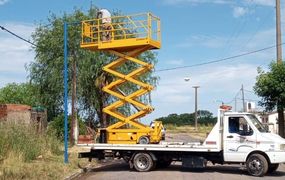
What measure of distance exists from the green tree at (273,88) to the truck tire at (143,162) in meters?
10.4

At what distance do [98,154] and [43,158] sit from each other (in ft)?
10.3

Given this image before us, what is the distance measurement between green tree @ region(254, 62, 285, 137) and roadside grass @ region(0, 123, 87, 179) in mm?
10833

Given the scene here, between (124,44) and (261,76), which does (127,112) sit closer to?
(261,76)

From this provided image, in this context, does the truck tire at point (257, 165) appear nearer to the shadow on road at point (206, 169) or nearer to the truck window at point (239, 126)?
the shadow on road at point (206, 169)

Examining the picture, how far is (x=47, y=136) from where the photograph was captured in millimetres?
25812

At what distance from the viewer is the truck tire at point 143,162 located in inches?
794

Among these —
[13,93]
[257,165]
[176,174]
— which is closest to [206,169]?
[176,174]

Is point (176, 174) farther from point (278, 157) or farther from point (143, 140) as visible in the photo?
Result: point (278, 157)

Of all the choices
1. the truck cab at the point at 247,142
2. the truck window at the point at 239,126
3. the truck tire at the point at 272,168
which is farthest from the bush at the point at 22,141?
the truck tire at the point at 272,168

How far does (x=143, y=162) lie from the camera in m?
20.3

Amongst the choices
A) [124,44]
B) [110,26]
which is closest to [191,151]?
[124,44]

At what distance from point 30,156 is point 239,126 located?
29.3 feet

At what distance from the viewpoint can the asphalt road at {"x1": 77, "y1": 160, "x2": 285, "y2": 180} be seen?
17.9 m

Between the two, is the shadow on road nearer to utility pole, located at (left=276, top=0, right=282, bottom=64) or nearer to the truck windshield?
the truck windshield
